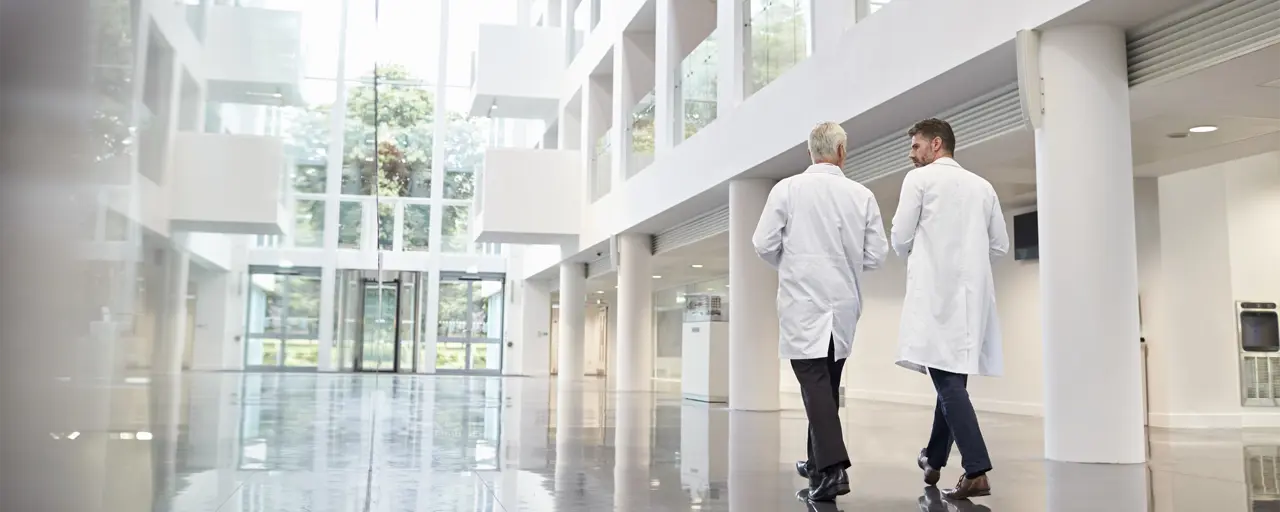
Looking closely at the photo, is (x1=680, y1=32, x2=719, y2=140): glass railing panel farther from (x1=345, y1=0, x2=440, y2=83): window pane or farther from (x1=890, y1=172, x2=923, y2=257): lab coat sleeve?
(x1=345, y1=0, x2=440, y2=83): window pane

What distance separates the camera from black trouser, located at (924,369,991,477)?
4211 mm

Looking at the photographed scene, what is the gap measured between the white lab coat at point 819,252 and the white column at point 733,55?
826 cm

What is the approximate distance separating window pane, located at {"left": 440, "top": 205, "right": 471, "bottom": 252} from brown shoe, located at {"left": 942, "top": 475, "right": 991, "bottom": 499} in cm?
2872

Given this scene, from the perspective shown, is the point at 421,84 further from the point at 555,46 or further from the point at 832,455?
the point at 555,46

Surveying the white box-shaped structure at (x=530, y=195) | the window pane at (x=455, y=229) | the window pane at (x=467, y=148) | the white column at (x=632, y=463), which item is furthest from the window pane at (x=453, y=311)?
the white column at (x=632, y=463)

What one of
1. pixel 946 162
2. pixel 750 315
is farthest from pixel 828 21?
pixel 946 162

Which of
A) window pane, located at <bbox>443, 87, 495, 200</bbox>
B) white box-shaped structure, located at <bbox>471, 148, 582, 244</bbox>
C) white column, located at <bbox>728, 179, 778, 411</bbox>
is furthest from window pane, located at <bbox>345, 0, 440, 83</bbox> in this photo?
window pane, located at <bbox>443, 87, 495, 200</bbox>

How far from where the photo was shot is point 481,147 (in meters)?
33.8

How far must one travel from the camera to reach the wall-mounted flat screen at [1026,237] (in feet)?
41.8

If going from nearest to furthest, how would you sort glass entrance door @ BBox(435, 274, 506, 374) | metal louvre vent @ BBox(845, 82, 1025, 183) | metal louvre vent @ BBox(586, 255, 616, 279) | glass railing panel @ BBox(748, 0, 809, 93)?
metal louvre vent @ BBox(845, 82, 1025, 183), glass railing panel @ BBox(748, 0, 809, 93), metal louvre vent @ BBox(586, 255, 616, 279), glass entrance door @ BBox(435, 274, 506, 374)

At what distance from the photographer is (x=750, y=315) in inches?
487

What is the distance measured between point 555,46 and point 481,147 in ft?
31.2

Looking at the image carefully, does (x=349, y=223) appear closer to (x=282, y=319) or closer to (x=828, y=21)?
(x=282, y=319)

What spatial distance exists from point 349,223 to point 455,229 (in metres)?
31.4
